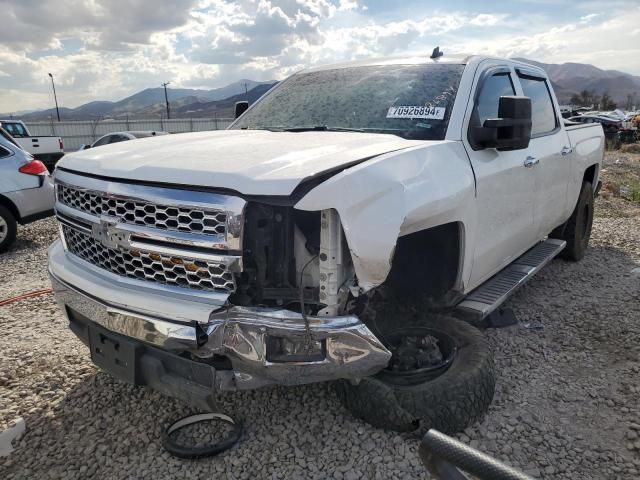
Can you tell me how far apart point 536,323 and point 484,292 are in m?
0.92

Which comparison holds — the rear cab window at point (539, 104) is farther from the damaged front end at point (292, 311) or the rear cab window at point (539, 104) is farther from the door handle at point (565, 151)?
the damaged front end at point (292, 311)

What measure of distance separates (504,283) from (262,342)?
2.18m

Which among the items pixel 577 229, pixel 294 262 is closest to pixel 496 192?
pixel 294 262

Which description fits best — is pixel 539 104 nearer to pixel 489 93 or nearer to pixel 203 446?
pixel 489 93

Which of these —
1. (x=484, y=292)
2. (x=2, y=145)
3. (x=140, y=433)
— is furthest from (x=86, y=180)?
(x=2, y=145)

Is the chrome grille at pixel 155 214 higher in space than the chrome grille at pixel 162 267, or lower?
higher

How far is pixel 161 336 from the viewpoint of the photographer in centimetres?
226

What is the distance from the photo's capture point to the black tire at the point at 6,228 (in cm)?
686

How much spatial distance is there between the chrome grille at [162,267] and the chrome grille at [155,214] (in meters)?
0.13

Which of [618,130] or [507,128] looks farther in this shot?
[618,130]

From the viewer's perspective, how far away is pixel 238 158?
2420mm

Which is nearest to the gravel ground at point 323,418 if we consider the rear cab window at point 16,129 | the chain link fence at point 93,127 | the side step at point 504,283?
the side step at point 504,283

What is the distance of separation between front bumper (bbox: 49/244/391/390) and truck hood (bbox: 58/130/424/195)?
0.52 metres

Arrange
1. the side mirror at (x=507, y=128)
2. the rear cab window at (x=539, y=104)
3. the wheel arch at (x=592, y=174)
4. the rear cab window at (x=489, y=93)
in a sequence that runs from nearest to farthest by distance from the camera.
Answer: the side mirror at (x=507, y=128), the rear cab window at (x=489, y=93), the rear cab window at (x=539, y=104), the wheel arch at (x=592, y=174)
